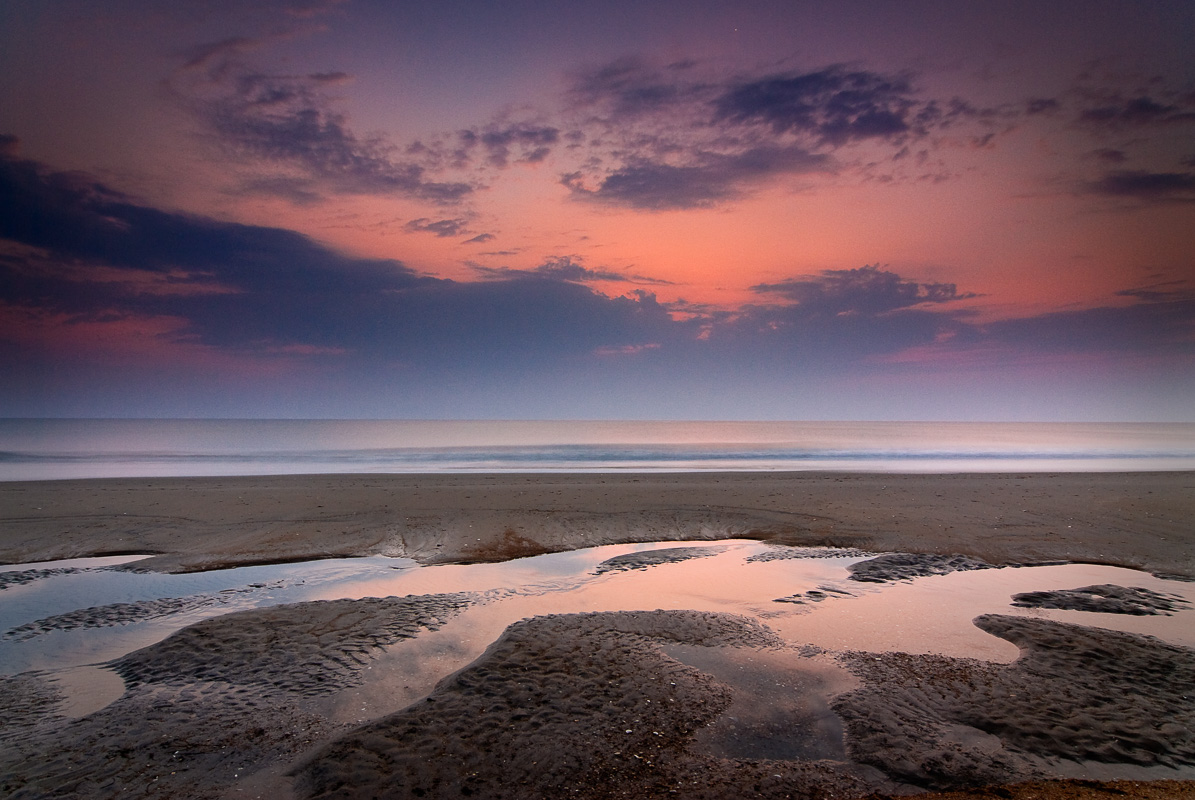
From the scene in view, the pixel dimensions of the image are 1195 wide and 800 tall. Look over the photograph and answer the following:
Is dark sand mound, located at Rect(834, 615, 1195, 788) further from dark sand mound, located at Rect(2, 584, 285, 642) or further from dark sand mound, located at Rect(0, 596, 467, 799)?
dark sand mound, located at Rect(2, 584, 285, 642)

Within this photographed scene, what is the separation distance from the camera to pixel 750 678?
6531 millimetres

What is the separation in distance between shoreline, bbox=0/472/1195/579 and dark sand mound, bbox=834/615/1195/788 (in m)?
5.47

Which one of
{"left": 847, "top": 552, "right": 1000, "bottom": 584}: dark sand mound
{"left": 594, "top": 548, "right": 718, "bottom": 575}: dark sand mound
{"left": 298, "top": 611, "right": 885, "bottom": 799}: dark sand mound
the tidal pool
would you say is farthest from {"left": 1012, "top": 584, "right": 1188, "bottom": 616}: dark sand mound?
{"left": 298, "top": 611, "right": 885, "bottom": 799}: dark sand mound

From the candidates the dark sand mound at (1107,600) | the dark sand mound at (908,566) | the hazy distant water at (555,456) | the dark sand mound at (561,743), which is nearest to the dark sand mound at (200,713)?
the dark sand mound at (561,743)

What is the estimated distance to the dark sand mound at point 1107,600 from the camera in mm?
8695

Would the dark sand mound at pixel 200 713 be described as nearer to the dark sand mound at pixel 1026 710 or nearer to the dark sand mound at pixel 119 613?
the dark sand mound at pixel 119 613

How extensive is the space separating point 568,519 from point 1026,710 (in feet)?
36.9

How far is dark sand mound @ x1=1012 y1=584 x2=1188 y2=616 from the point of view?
8.70 metres

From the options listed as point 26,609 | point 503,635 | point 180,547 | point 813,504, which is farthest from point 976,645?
point 180,547

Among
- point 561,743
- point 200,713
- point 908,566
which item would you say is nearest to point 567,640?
point 561,743

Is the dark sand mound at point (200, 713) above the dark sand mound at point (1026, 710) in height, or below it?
below

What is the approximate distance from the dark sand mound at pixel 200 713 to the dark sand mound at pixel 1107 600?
9365 mm

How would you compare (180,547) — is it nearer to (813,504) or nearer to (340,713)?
(340,713)

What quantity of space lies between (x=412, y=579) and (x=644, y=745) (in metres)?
6.91
